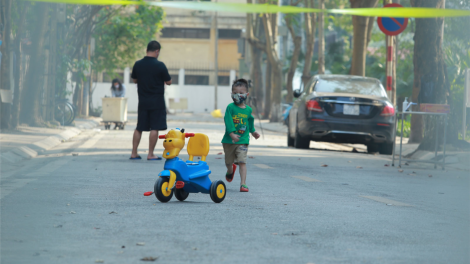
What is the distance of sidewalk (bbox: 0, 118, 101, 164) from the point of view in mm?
11938

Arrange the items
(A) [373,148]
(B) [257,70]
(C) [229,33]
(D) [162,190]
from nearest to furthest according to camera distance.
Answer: (D) [162,190]
(A) [373,148]
(B) [257,70]
(C) [229,33]

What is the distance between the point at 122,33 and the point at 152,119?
21.1 m

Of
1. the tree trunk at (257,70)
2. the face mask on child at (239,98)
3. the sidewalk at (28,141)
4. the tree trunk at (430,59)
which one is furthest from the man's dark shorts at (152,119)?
the tree trunk at (257,70)

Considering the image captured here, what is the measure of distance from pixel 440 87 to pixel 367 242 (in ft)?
31.4

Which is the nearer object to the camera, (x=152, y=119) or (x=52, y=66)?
(x=152, y=119)

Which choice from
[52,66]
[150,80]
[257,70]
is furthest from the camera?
[257,70]

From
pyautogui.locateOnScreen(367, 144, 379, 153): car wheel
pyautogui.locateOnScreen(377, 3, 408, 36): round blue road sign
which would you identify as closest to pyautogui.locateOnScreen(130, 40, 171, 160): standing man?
pyautogui.locateOnScreen(367, 144, 379, 153): car wheel

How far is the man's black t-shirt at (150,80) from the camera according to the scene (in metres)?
11.8

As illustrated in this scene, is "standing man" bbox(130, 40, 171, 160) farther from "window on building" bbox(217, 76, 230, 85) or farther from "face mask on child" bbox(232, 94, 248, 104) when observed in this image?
"window on building" bbox(217, 76, 230, 85)

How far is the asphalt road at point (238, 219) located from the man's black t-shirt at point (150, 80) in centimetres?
148

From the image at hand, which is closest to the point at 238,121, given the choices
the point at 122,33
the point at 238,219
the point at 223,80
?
the point at 238,219

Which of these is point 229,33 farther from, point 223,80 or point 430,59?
point 430,59

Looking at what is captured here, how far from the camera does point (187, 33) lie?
63.5 metres

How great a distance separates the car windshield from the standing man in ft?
13.6
